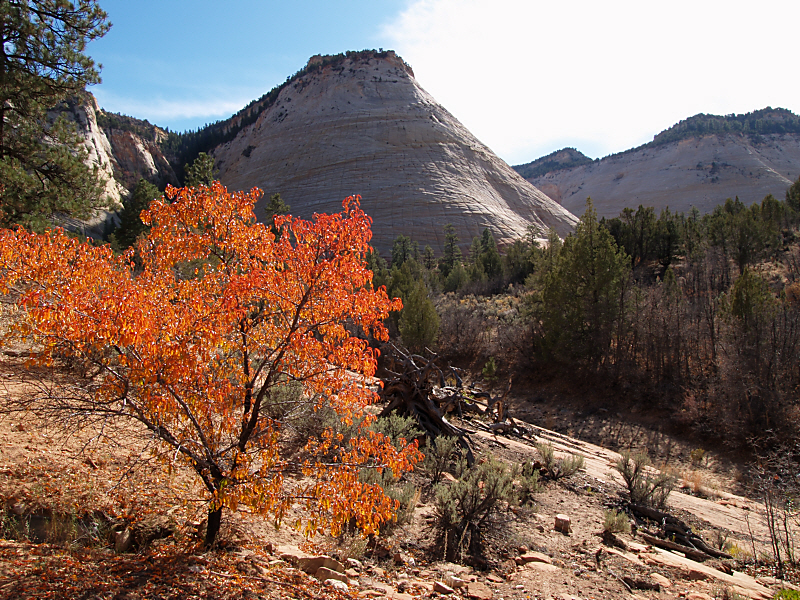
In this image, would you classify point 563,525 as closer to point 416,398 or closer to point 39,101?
point 416,398

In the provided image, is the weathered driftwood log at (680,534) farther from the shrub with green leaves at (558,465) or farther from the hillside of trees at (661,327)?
the hillside of trees at (661,327)

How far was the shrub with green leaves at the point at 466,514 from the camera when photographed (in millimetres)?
5203

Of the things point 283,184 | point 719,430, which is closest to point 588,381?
point 719,430

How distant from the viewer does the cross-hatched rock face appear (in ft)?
212

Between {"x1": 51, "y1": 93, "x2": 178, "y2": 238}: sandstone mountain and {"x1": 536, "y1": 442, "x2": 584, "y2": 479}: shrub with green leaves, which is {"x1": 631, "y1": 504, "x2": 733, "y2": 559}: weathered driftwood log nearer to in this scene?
{"x1": 536, "y1": 442, "x2": 584, "y2": 479}: shrub with green leaves

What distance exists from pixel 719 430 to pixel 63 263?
20.5 meters

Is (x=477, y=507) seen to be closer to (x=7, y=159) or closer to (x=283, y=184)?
(x=7, y=159)

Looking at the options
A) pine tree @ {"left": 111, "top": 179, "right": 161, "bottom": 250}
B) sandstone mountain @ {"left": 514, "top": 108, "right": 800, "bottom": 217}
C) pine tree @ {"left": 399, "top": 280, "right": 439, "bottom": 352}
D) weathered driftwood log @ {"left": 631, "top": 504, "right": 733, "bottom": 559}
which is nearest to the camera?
weathered driftwood log @ {"left": 631, "top": 504, "right": 733, "bottom": 559}

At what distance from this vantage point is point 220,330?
3.75 meters

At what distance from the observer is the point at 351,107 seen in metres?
86.7

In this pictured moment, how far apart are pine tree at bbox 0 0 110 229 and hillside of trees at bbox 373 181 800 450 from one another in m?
17.4

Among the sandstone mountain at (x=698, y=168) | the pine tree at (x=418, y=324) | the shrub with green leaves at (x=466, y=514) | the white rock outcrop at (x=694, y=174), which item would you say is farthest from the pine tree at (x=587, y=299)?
the sandstone mountain at (x=698, y=168)

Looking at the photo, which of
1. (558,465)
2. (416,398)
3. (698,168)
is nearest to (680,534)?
(558,465)

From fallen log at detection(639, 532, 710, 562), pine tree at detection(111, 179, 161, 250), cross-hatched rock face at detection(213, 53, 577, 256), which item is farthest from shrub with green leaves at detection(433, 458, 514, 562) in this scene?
cross-hatched rock face at detection(213, 53, 577, 256)
